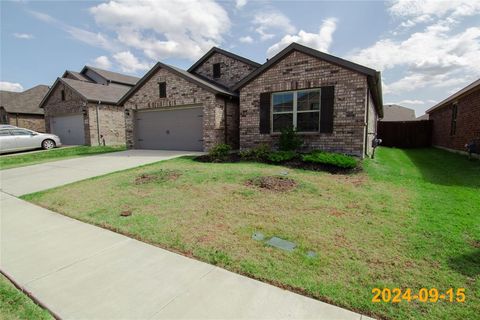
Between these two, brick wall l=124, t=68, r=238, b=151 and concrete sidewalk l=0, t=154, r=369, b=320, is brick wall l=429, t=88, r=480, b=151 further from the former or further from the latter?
concrete sidewalk l=0, t=154, r=369, b=320

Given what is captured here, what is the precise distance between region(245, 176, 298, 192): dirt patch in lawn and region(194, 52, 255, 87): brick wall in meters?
9.89

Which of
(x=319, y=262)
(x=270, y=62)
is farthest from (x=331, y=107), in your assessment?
(x=319, y=262)

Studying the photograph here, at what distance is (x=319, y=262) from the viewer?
2775mm

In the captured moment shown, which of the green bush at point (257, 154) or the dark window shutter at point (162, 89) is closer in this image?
the green bush at point (257, 154)

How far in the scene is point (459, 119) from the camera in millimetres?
12102

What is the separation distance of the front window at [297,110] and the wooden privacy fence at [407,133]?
501 inches

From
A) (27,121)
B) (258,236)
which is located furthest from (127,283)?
(27,121)

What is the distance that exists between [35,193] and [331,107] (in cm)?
906

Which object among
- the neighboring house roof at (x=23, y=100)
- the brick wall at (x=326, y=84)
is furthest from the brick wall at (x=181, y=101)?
the neighboring house roof at (x=23, y=100)

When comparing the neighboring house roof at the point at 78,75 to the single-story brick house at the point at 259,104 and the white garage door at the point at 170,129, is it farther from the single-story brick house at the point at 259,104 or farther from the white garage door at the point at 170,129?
the white garage door at the point at 170,129

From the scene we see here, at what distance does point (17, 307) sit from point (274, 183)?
184 inches

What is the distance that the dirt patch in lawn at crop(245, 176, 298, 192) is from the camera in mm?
5629

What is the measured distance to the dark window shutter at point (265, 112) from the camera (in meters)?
10.2

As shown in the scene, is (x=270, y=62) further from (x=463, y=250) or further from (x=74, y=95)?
(x=74, y=95)
